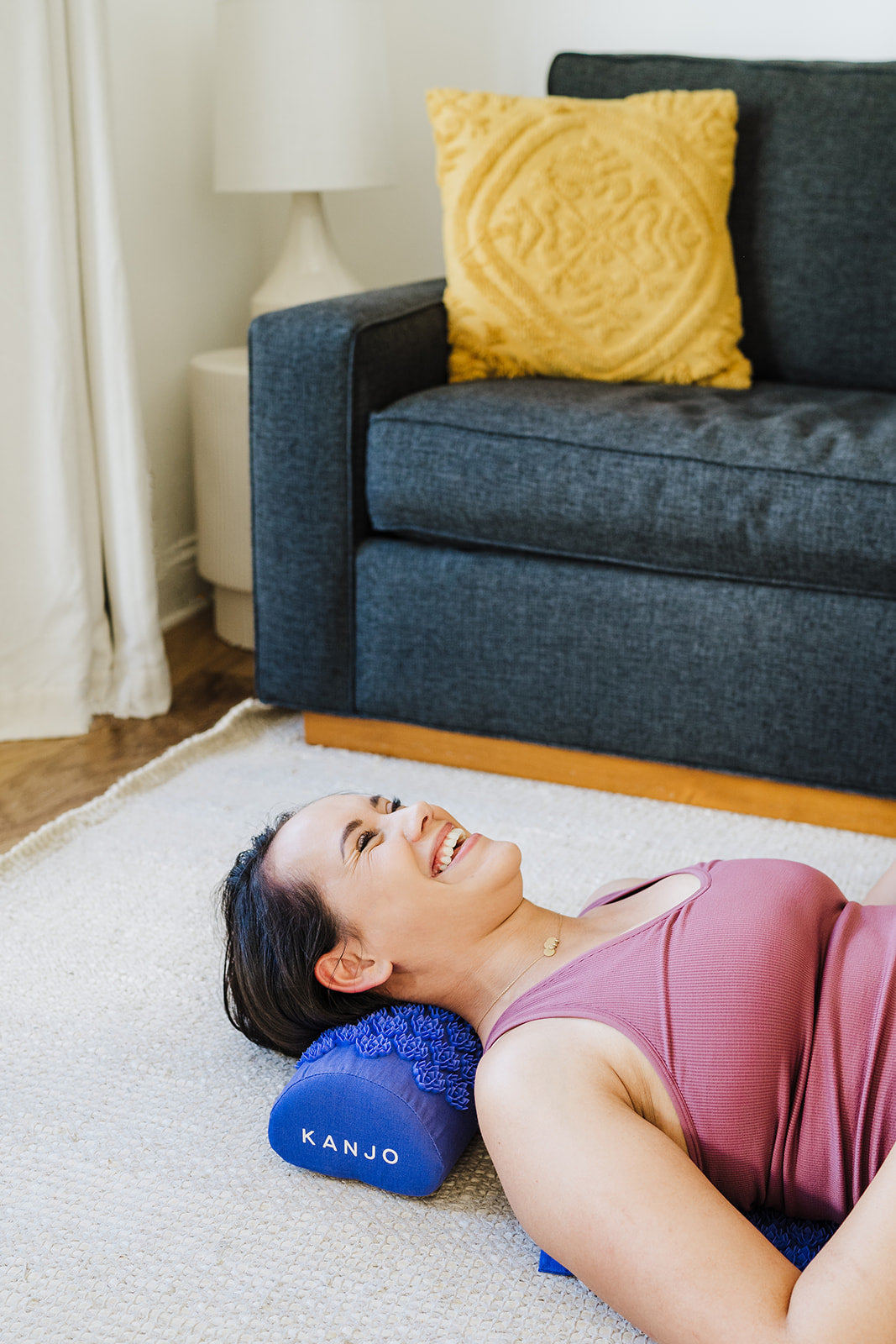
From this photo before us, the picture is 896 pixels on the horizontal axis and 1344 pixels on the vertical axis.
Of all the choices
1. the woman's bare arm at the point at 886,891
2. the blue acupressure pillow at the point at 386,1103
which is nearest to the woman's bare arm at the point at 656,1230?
the blue acupressure pillow at the point at 386,1103

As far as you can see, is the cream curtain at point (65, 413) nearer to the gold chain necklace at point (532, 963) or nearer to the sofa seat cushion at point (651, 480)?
the sofa seat cushion at point (651, 480)

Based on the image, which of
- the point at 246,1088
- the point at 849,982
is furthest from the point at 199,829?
the point at 849,982

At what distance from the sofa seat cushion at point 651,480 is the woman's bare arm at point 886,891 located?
45 centimetres

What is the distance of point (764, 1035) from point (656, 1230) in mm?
182

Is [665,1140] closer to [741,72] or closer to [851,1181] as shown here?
[851,1181]

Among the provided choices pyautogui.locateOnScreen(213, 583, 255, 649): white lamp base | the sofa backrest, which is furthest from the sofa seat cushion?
pyautogui.locateOnScreen(213, 583, 255, 649): white lamp base

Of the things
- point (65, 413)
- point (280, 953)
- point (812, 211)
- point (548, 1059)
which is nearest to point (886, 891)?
point (548, 1059)

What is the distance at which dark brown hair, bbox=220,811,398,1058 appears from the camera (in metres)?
1.08

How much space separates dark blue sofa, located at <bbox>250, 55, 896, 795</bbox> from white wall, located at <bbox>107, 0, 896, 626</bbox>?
0.53 m

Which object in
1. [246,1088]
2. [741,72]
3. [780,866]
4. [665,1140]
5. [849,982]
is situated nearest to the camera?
[665,1140]

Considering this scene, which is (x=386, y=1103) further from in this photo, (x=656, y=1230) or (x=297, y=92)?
(x=297, y=92)

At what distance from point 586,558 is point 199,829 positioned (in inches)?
26.4

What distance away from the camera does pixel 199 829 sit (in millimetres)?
1735

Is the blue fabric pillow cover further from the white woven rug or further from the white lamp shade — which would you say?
the white lamp shade
